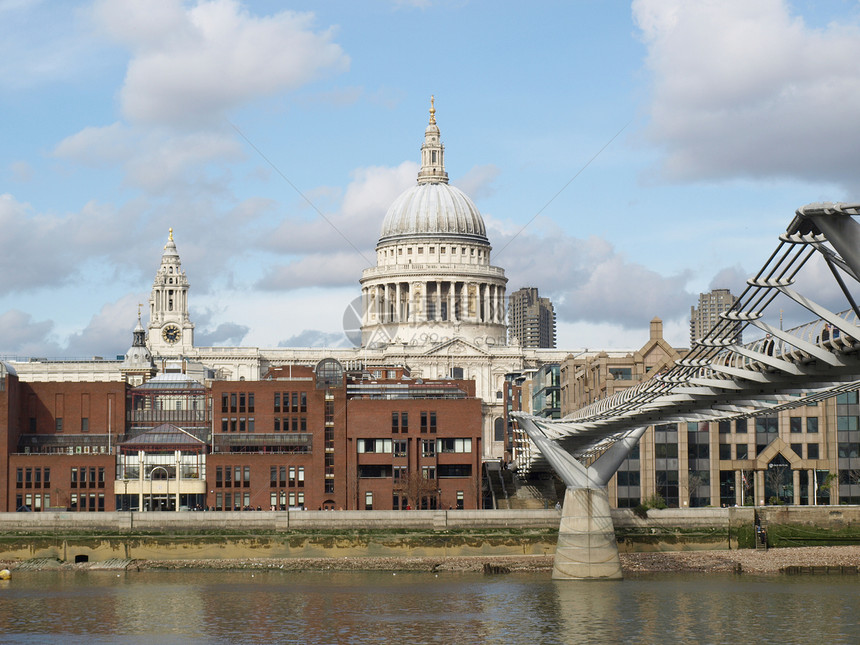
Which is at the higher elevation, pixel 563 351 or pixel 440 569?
pixel 563 351

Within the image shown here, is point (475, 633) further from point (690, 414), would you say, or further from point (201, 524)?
point (201, 524)

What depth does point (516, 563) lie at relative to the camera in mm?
79875

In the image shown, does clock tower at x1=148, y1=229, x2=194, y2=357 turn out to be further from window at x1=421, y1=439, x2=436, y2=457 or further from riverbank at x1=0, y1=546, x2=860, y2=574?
riverbank at x1=0, y1=546, x2=860, y2=574

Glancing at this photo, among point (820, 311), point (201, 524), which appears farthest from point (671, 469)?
point (820, 311)

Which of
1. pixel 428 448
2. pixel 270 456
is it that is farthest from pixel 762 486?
pixel 270 456

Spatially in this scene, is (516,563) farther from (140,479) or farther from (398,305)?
(398,305)

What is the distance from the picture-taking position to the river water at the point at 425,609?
5788cm

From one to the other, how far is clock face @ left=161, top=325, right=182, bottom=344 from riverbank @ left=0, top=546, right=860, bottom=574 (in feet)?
324

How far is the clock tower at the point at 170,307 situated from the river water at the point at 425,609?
4042 inches

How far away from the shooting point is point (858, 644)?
178ft

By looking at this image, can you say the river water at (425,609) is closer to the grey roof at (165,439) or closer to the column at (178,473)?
the column at (178,473)

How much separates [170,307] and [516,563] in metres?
110

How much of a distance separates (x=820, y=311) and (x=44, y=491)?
66.5m

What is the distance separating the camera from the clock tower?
181m
